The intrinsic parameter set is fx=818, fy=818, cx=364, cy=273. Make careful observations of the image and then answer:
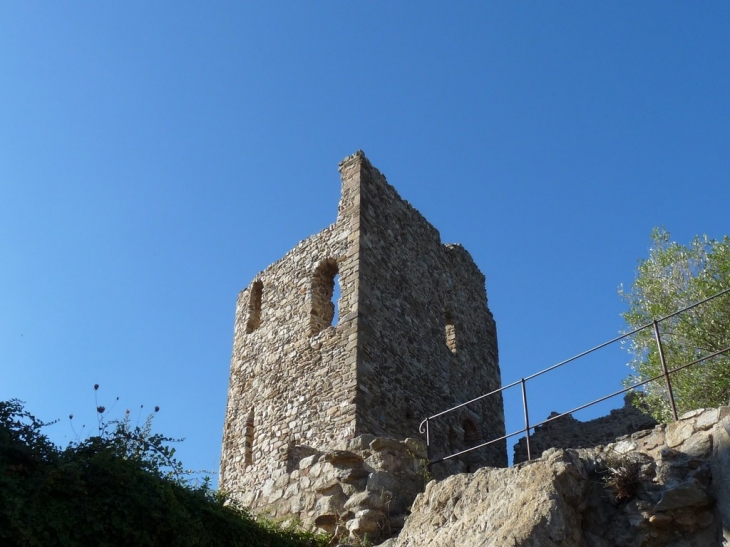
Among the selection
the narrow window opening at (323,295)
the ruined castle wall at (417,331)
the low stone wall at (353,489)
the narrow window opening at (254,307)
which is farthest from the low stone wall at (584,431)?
the low stone wall at (353,489)

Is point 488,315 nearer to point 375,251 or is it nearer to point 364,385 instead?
point 375,251

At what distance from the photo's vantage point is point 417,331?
48.0 feet

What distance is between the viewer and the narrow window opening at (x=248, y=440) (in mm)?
13984

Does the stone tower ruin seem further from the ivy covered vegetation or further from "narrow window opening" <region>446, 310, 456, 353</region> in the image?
the ivy covered vegetation

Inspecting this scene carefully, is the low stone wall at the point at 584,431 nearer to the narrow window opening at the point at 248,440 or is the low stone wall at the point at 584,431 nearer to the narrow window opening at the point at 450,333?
the narrow window opening at the point at 450,333

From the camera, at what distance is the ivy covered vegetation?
6.53 metres

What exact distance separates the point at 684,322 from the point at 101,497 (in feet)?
32.7

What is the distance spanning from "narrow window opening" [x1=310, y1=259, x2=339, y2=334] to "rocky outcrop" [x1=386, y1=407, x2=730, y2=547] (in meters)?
6.41

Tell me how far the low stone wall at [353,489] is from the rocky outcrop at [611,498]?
96 cm

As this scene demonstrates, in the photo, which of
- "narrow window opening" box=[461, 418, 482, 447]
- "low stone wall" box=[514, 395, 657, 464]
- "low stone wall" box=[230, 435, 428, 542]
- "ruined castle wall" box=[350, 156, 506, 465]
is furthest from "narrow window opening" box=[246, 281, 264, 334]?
"low stone wall" box=[514, 395, 657, 464]

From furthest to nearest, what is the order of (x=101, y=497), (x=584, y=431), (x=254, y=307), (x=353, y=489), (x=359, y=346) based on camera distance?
(x=584, y=431) → (x=254, y=307) → (x=359, y=346) → (x=353, y=489) → (x=101, y=497)

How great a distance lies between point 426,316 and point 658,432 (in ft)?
24.3

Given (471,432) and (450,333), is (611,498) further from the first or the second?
(450,333)

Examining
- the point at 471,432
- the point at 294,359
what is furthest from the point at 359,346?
the point at 471,432
